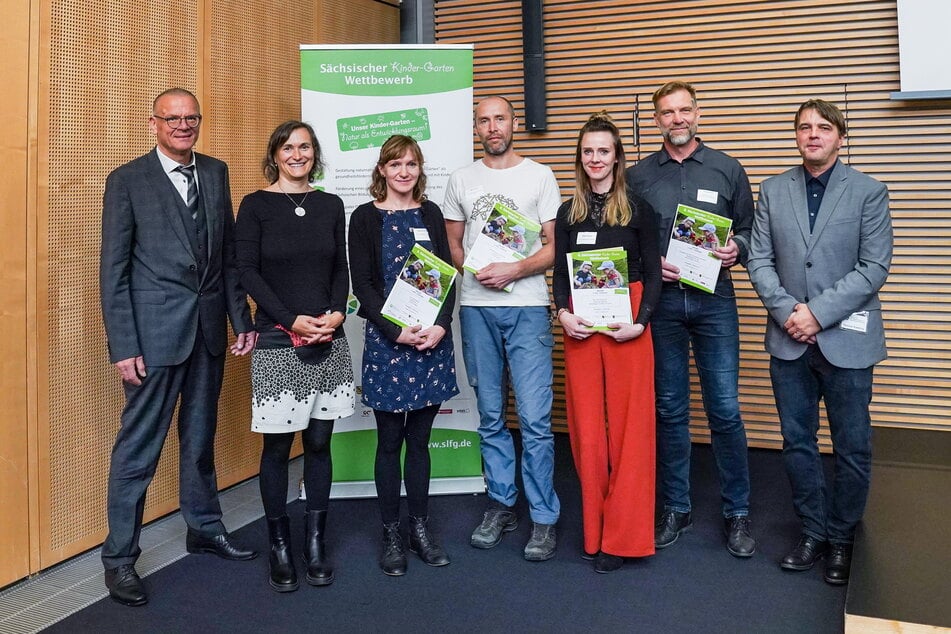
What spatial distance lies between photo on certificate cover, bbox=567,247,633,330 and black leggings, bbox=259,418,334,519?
1.10 m

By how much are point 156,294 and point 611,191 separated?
179 centimetres

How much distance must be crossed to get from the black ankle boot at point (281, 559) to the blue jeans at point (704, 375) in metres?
1.62

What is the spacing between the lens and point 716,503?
4000 mm

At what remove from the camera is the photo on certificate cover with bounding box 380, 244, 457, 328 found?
306 cm

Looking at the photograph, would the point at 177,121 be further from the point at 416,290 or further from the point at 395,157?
the point at 416,290

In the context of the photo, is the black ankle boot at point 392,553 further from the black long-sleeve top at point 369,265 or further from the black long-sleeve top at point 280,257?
the black long-sleeve top at point 280,257

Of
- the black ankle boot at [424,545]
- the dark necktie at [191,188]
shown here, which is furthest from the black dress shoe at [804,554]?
the dark necktie at [191,188]

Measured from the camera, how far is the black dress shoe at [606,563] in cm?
315

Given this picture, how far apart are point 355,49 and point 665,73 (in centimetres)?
217

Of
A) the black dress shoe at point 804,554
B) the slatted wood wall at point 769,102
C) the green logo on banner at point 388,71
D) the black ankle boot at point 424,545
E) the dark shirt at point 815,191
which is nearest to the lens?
the dark shirt at point 815,191

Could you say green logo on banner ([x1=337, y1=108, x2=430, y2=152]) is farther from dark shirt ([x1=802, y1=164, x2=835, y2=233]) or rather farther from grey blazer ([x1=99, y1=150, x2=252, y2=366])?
dark shirt ([x1=802, y1=164, x2=835, y2=233])

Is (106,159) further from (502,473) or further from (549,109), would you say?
(549,109)

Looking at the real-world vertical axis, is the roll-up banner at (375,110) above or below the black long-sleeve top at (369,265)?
above

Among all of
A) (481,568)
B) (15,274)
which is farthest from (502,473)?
(15,274)
